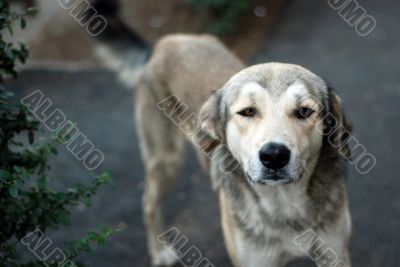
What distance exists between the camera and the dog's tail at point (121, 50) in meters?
5.10

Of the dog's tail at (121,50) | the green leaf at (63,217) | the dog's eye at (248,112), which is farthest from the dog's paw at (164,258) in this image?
the dog's eye at (248,112)

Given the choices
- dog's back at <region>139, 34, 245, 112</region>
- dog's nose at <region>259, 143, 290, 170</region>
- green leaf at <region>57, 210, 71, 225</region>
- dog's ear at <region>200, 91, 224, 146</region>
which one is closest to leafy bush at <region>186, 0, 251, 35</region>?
dog's back at <region>139, 34, 245, 112</region>

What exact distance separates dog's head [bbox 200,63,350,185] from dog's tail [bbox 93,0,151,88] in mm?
1685

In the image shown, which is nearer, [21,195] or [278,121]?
[278,121]

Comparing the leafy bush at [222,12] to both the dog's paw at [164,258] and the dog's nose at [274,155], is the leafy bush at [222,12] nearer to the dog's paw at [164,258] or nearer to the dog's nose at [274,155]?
the dog's paw at [164,258]

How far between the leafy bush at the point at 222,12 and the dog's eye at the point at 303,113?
523 cm

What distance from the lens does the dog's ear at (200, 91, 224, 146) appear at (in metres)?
3.74

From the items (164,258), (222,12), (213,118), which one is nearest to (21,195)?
(213,118)

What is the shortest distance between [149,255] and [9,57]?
2441 millimetres

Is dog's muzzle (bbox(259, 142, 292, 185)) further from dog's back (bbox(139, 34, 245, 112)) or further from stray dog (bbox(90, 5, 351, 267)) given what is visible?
dog's back (bbox(139, 34, 245, 112))

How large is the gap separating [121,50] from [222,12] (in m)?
3.64

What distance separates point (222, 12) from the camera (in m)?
8.49

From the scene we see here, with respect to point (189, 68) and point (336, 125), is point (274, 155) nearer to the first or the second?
point (336, 125)

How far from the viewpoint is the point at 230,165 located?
12.3 ft
